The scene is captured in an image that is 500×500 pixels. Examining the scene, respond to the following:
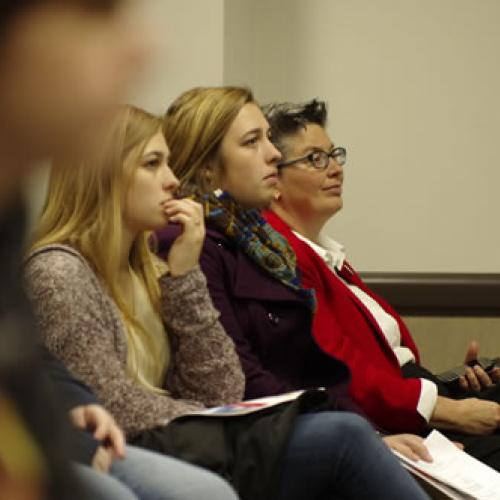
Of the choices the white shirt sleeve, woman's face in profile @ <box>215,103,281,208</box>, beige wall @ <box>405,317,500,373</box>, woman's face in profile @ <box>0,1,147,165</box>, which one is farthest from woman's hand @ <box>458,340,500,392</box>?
woman's face in profile @ <box>0,1,147,165</box>

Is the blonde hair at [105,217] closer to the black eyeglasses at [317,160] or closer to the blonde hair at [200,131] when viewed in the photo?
the blonde hair at [200,131]

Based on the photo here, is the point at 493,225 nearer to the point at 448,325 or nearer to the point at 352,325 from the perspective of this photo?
the point at 448,325

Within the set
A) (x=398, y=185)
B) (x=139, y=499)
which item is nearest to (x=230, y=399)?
(x=139, y=499)

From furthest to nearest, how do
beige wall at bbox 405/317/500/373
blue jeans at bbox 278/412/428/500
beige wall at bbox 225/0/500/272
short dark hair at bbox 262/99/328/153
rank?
beige wall at bbox 225/0/500/272, beige wall at bbox 405/317/500/373, short dark hair at bbox 262/99/328/153, blue jeans at bbox 278/412/428/500

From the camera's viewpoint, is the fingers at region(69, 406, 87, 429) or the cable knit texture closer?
the fingers at region(69, 406, 87, 429)

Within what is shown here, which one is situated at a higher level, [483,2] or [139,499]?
[483,2]

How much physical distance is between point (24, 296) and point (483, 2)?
308cm

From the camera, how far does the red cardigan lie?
7.90ft

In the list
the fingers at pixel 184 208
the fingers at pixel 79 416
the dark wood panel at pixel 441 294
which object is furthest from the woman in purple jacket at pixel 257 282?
the dark wood panel at pixel 441 294

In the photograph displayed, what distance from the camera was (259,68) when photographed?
3412mm

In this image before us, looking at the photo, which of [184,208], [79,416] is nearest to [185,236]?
[184,208]

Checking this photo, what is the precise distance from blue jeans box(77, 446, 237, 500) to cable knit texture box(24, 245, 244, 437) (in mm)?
158

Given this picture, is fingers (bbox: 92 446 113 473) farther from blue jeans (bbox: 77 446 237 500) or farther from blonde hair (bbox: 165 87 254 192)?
blonde hair (bbox: 165 87 254 192)

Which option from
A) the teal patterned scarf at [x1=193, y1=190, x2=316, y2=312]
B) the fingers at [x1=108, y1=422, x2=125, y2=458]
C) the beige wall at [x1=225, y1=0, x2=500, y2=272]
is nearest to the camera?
the fingers at [x1=108, y1=422, x2=125, y2=458]
